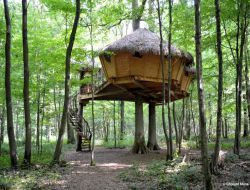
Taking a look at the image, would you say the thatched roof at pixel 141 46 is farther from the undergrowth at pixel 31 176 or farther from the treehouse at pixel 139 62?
the undergrowth at pixel 31 176

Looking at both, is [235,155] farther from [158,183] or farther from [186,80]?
[186,80]

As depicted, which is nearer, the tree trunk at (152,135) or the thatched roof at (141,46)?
the thatched roof at (141,46)

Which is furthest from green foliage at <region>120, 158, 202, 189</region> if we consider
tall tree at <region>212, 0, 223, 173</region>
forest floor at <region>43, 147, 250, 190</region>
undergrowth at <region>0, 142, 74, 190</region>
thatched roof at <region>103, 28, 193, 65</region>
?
thatched roof at <region>103, 28, 193, 65</region>

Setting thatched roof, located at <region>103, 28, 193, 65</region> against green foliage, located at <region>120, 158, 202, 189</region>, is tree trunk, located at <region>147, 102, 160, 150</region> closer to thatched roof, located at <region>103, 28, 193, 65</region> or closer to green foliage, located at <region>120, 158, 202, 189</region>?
thatched roof, located at <region>103, 28, 193, 65</region>

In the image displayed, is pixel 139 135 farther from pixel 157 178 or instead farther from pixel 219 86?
pixel 219 86

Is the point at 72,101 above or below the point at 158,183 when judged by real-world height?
above

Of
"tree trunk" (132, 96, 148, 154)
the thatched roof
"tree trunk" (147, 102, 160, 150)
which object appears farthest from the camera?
"tree trunk" (147, 102, 160, 150)

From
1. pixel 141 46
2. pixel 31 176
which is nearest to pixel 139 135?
pixel 141 46

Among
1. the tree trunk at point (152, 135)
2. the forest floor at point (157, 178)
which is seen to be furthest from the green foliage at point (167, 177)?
the tree trunk at point (152, 135)

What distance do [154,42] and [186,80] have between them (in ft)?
13.2

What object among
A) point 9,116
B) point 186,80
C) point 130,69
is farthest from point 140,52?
point 9,116

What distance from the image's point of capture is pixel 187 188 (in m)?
7.11

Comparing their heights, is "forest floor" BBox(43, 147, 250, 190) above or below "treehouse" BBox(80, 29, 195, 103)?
below

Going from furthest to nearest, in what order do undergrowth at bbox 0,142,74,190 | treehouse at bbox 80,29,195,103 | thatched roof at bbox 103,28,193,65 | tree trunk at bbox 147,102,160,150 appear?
1. tree trunk at bbox 147,102,160,150
2. treehouse at bbox 80,29,195,103
3. thatched roof at bbox 103,28,193,65
4. undergrowth at bbox 0,142,74,190
